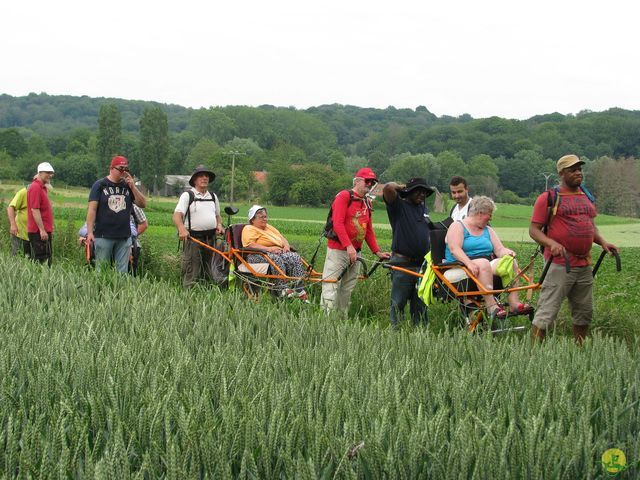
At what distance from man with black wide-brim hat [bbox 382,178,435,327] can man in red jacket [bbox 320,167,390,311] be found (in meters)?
0.38

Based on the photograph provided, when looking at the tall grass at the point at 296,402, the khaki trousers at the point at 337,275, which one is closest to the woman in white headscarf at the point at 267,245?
the khaki trousers at the point at 337,275

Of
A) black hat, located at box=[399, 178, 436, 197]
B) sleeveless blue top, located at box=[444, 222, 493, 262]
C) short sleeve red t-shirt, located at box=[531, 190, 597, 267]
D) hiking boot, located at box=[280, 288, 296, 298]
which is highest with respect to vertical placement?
black hat, located at box=[399, 178, 436, 197]

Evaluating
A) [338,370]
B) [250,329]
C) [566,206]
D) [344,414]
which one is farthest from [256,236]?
[344,414]

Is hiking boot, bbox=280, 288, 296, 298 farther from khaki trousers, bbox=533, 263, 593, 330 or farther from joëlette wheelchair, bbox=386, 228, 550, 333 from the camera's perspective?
khaki trousers, bbox=533, 263, 593, 330

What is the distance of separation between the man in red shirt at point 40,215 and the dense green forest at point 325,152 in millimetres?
59307

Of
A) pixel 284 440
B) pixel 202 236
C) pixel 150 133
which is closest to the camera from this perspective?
pixel 284 440

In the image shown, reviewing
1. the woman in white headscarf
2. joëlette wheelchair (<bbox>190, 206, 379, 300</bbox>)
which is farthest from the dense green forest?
joëlette wheelchair (<bbox>190, 206, 379, 300</bbox>)

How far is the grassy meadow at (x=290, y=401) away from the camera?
2535mm

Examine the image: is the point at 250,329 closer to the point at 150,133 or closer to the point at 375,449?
the point at 375,449

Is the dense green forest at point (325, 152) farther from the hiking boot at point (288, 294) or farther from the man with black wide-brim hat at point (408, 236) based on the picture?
the man with black wide-brim hat at point (408, 236)

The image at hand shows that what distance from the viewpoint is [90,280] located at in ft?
23.7

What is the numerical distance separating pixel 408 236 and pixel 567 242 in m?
1.75

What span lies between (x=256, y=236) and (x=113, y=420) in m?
6.40

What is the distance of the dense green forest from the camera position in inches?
3435
